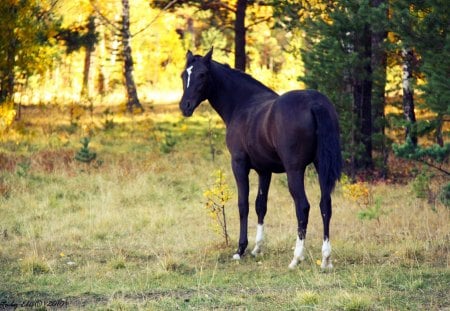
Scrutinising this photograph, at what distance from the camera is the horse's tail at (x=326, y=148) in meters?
8.46

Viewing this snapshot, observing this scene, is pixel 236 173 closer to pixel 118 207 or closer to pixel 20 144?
pixel 118 207

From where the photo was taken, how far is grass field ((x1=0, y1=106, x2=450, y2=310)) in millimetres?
Answer: 7344

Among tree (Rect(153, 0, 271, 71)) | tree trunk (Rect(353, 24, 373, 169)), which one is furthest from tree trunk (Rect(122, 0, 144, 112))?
tree trunk (Rect(353, 24, 373, 169))

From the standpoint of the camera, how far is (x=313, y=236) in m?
10.7

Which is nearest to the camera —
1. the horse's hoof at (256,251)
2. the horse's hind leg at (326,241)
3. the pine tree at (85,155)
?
the horse's hind leg at (326,241)

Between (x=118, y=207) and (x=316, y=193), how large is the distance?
11.2 feet

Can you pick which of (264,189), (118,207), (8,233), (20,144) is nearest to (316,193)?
(118,207)

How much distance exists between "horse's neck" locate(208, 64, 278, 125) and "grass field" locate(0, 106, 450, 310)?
5.61 ft

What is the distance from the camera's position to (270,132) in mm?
9047

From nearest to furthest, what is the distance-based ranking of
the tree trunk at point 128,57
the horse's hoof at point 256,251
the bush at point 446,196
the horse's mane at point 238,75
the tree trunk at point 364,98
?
A: the horse's hoof at point 256,251
the horse's mane at point 238,75
the bush at point 446,196
the tree trunk at point 364,98
the tree trunk at point 128,57

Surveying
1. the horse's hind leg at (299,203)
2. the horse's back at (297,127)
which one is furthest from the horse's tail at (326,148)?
the horse's hind leg at (299,203)

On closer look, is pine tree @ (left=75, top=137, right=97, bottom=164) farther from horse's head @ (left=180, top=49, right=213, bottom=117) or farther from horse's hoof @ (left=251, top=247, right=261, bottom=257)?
horse's hoof @ (left=251, top=247, right=261, bottom=257)

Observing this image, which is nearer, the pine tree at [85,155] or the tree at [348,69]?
the tree at [348,69]

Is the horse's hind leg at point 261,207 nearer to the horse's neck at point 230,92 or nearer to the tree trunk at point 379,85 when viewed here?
the horse's neck at point 230,92
